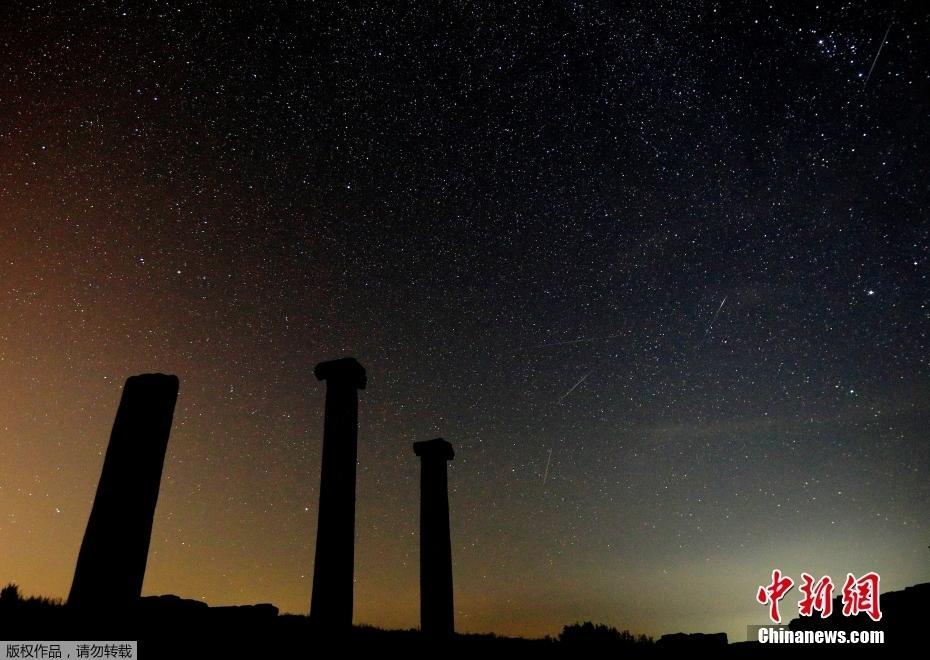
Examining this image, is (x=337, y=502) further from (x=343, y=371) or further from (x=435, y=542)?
(x=435, y=542)

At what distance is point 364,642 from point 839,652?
7051 mm

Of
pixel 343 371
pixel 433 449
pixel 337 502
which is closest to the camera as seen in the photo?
pixel 337 502

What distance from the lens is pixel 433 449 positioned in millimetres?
14422

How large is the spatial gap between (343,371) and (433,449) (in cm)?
384

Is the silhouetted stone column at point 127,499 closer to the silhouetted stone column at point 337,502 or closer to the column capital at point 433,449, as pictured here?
the silhouetted stone column at point 337,502

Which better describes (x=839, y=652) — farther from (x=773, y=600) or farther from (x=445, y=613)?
(x=445, y=613)

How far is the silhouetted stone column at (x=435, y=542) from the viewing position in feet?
43.3

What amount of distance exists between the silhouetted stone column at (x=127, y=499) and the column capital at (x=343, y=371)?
2.68 meters

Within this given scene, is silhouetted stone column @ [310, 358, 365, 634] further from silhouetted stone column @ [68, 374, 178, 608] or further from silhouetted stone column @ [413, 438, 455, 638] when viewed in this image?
silhouetted stone column @ [413, 438, 455, 638]

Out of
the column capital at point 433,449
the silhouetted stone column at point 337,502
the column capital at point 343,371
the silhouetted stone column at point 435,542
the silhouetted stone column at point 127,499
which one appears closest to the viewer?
the silhouetted stone column at point 127,499

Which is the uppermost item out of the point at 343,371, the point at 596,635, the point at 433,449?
the point at 343,371

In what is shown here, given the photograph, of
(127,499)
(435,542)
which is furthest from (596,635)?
(127,499)

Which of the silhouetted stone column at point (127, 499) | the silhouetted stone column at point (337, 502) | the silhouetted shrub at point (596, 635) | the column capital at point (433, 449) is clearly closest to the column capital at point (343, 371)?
the silhouetted stone column at point (337, 502)

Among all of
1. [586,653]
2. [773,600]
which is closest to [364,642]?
[586,653]
